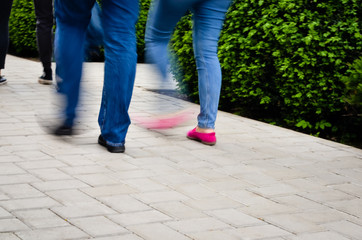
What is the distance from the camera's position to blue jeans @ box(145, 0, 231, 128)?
15.3ft

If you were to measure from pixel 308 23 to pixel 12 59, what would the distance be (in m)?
5.82

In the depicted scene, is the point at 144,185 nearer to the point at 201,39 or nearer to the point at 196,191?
the point at 196,191

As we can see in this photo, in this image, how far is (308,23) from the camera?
5562 millimetres

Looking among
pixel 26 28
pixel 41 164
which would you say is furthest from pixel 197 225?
pixel 26 28

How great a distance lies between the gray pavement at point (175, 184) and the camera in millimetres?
3199

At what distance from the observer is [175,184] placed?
3914 millimetres

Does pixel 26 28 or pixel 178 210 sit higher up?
pixel 26 28

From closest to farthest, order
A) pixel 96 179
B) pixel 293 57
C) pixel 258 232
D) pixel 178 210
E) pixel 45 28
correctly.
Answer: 1. pixel 258 232
2. pixel 178 210
3. pixel 96 179
4. pixel 293 57
5. pixel 45 28

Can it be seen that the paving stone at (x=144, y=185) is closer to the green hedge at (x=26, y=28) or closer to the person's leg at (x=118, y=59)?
the person's leg at (x=118, y=59)

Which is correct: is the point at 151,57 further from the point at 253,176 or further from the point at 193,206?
the point at 193,206

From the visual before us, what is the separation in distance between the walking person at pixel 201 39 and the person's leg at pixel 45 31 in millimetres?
2650

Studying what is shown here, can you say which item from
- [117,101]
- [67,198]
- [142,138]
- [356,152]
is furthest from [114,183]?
[356,152]

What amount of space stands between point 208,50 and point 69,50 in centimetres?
101

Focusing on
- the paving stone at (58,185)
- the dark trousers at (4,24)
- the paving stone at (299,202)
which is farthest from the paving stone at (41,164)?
the dark trousers at (4,24)
